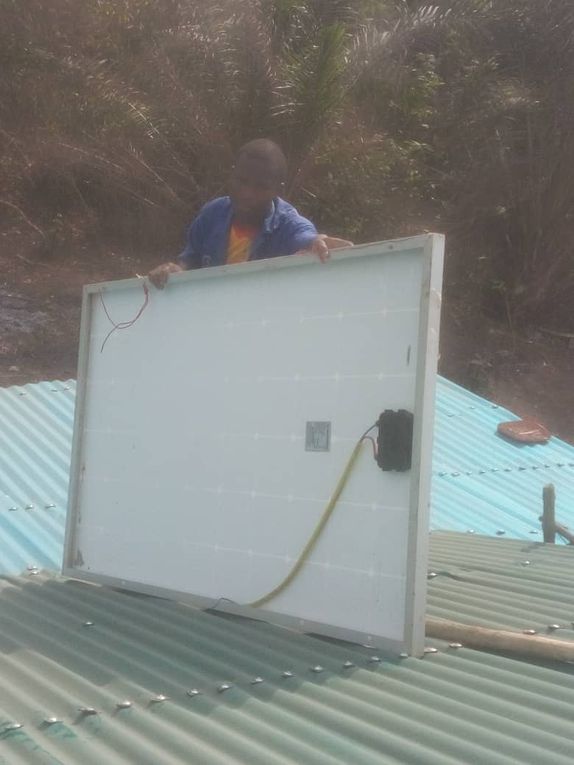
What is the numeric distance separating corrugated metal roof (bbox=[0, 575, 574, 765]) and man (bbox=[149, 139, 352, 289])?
160 centimetres

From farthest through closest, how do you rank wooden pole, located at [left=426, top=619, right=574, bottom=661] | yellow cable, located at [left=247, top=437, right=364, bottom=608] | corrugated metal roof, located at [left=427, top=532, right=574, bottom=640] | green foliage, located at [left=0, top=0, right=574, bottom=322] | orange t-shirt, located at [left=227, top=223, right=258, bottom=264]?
green foliage, located at [left=0, top=0, right=574, bottom=322] → orange t-shirt, located at [left=227, top=223, right=258, bottom=264] → corrugated metal roof, located at [left=427, top=532, right=574, bottom=640] → yellow cable, located at [left=247, top=437, right=364, bottom=608] → wooden pole, located at [left=426, top=619, right=574, bottom=661]

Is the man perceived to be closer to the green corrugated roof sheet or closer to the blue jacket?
the blue jacket

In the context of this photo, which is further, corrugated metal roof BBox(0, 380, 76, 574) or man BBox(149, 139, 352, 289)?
corrugated metal roof BBox(0, 380, 76, 574)

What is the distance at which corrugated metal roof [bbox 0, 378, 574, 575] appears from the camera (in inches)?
208

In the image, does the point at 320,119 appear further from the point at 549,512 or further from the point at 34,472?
the point at 549,512

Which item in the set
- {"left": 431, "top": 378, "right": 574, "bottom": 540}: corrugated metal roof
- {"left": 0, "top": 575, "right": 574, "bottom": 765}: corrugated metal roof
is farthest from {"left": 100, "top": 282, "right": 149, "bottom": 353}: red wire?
{"left": 431, "top": 378, "right": 574, "bottom": 540}: corrugated metal roof

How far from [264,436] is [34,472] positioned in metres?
2.93

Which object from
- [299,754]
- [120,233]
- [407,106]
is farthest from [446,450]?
[120,233]

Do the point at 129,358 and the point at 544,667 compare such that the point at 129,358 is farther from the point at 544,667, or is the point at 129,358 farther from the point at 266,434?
the point at 544,667

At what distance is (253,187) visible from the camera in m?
4.25

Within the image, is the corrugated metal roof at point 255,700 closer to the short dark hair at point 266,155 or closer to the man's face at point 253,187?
the man's face at point 253,187

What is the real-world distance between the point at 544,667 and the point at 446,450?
4.84 metres

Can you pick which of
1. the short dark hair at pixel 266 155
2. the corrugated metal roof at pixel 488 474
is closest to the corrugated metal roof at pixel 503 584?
the corrugated metal roof at pixel 488 474

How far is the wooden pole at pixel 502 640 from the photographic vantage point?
2.95m
